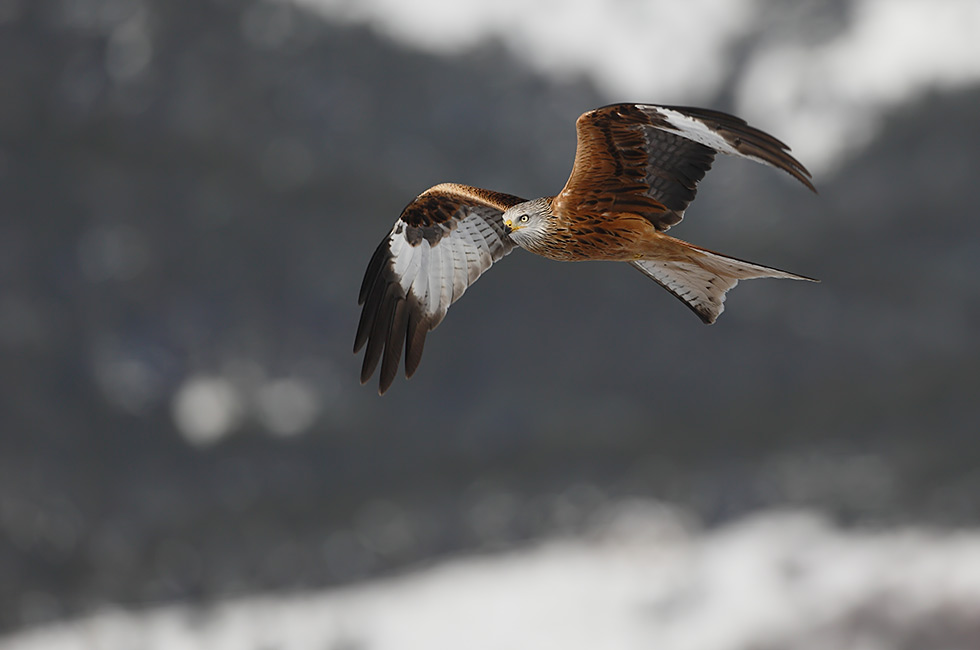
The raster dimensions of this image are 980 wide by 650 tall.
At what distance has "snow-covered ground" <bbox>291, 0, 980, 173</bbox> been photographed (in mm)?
15516

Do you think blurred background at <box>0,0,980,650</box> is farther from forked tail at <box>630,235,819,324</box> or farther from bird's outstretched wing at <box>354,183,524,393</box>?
forked tail at <box>630,235,819,324</box>

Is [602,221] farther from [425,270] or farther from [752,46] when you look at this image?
[752,46]

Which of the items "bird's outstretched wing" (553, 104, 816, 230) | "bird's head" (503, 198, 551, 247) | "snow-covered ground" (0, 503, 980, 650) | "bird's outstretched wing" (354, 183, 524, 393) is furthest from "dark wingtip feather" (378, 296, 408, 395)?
"snow-covered ground" (0, 503, 980, 650)

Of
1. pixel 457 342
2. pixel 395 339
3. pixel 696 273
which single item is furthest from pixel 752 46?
pixel 696 273

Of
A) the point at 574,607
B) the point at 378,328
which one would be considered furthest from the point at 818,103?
the point at 378,328

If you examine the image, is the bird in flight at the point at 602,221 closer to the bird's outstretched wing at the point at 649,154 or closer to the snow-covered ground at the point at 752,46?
the bird's outstretched wing at the point at 649,154

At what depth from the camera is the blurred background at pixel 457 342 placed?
15.6 meters

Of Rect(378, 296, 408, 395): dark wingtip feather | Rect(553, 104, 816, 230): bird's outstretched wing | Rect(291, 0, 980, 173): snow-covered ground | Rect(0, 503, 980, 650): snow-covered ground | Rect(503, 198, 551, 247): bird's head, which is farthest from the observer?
Rect(291, 0, 980, 173): snow-covered ground

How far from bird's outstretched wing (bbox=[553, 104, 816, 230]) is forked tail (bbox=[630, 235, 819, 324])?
0.48 feet

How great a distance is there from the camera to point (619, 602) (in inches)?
612

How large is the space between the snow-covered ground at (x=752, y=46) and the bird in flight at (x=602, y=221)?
11.6 meters

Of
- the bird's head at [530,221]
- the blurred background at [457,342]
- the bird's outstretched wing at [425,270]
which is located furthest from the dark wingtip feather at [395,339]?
the blurred background at [457,342]

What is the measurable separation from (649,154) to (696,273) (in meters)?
0.45

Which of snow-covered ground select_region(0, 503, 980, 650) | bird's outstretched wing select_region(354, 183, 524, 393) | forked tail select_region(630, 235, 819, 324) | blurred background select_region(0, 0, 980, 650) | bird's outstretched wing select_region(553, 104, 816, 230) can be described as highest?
blurred background select_region(0, 0, 980, 650)
